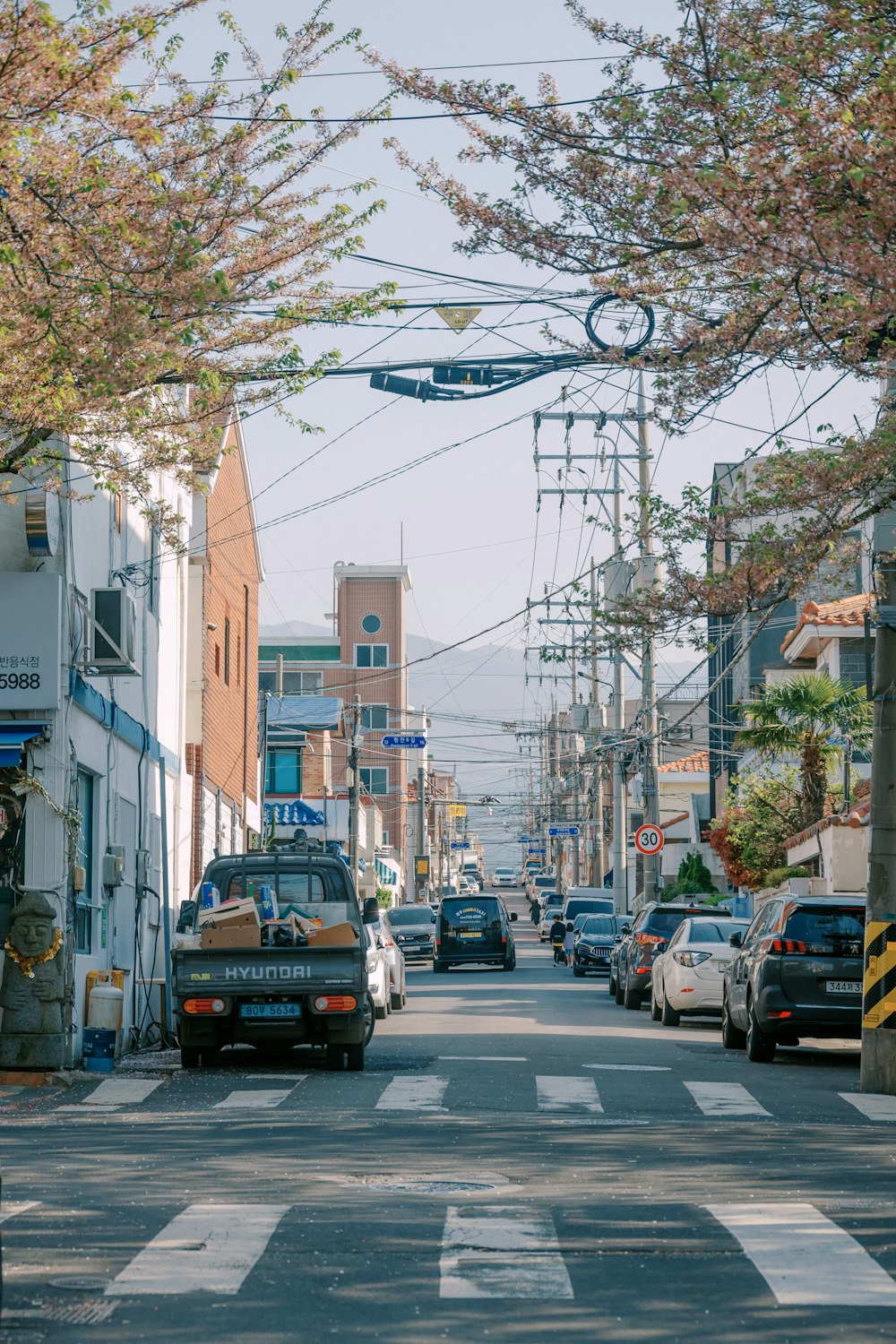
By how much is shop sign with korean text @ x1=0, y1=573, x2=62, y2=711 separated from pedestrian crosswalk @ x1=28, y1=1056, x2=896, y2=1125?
3553mm

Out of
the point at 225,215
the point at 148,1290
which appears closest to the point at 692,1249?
the point at 148,1290

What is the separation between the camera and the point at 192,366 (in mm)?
13820

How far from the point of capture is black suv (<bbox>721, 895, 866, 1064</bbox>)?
17672 mm

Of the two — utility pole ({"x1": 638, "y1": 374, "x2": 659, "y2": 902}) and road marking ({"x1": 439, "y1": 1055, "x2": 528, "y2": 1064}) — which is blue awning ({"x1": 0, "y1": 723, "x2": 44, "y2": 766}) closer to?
road marking ({"x1": 439, "y1": 1055, "x2": 528, "y2": 1064})

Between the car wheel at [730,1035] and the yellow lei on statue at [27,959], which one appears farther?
the car wheel at [730,1035]

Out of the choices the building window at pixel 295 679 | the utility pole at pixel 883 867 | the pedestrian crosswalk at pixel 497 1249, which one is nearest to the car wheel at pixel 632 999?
the utility pole at pixel 883 867

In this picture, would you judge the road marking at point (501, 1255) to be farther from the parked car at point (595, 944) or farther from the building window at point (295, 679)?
the building window at point (295, 679)

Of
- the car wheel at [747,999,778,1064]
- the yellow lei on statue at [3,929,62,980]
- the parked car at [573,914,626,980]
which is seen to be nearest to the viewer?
the yellow lei on statue at [3,929,62,980]

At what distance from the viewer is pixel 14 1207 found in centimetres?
865

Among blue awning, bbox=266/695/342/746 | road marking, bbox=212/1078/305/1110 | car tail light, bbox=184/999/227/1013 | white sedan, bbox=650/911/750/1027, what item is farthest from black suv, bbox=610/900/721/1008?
blue awning, bbox=266/695/342/746

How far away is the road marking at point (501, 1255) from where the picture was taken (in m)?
6.97

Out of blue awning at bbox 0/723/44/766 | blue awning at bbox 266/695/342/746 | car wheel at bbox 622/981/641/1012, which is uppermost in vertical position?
blue awning at bbox 266/695/342/746

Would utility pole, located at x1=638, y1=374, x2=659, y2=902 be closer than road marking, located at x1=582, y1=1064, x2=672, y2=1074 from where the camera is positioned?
No

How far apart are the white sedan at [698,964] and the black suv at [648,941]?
3.21 meters
